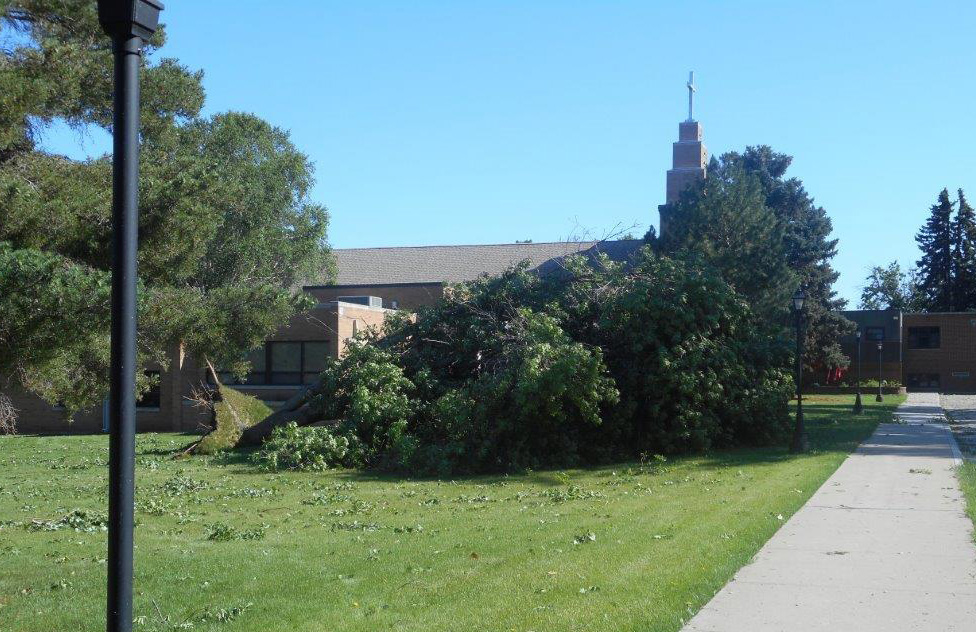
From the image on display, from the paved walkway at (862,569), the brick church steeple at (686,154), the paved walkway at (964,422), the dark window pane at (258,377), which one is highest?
the brick church steeple at (686,154)

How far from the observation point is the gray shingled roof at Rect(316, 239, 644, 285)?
50.6m

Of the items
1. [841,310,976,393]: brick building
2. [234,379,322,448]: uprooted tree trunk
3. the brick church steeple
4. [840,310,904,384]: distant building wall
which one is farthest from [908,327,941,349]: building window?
[234,379,322,448]: uprooted tree trunk

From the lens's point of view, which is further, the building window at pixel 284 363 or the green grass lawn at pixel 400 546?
the building window at pixel 284 363

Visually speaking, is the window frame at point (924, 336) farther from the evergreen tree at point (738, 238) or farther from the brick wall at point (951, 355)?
the evergreen tree at point (738, 238)

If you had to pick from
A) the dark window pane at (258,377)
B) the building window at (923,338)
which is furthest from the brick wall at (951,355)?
the dark window pane at (258,377)

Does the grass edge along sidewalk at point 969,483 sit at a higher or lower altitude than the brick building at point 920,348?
lower

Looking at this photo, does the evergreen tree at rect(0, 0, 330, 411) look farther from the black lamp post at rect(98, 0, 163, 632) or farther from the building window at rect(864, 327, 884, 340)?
the building window at rect(864, 327, 884, 340)

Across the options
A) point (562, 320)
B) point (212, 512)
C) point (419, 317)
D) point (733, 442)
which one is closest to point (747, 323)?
point (733, 442)

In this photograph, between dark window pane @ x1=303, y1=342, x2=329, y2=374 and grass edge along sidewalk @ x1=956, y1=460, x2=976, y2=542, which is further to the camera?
dark window pane @ x1=303, y1=342, x2=329, y2=374

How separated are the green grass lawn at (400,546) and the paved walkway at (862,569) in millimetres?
323

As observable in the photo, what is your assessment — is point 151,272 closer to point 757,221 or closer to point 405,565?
point 405,565

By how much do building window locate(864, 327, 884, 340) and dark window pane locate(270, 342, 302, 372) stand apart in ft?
156

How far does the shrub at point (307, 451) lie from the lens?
19125 mm

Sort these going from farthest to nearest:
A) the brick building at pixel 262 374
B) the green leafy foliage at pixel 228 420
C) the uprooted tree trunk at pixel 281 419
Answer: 1. the brick building at pixel 262 374
2. the uprooted tree trunk at pixel 281 419
3. the green leafy foliage at pixel 228 420
